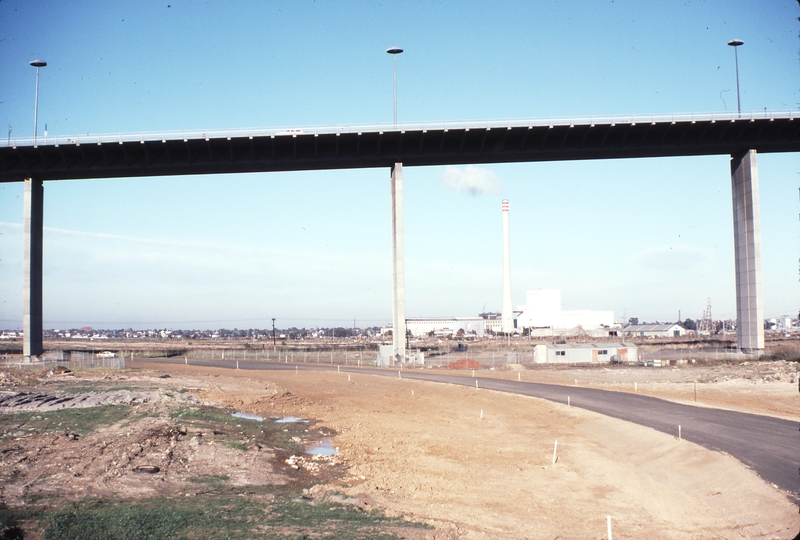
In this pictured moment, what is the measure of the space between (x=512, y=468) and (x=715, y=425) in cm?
1314

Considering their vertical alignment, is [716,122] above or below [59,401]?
above

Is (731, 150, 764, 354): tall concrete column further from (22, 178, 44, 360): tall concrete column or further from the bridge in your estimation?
(22, 178, 44, 360): tall concrete column

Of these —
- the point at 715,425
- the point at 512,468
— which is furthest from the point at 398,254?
the point at 512,468

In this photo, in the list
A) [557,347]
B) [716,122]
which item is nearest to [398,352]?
[557,347]

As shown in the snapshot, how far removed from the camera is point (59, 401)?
3716cm

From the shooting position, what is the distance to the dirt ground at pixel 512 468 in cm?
1884

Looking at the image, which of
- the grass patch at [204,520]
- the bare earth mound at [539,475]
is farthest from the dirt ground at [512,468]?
the grass patch at [204,520]

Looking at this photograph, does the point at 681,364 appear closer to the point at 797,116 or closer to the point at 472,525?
the point at 797,116

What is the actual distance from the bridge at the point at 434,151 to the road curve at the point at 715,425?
28.4 meters

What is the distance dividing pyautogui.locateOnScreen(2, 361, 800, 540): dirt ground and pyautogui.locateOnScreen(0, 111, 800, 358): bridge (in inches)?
1143

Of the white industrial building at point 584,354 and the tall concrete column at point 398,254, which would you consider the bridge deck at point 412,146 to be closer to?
the tall concrete column at point 398,254

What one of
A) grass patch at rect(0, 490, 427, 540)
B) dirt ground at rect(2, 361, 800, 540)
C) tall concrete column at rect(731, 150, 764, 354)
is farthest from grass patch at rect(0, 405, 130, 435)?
tall concrete column at rect(731, 150, 764, 354)

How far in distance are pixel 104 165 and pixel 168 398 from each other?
42.4 meters

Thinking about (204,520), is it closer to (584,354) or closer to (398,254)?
(398,254)
